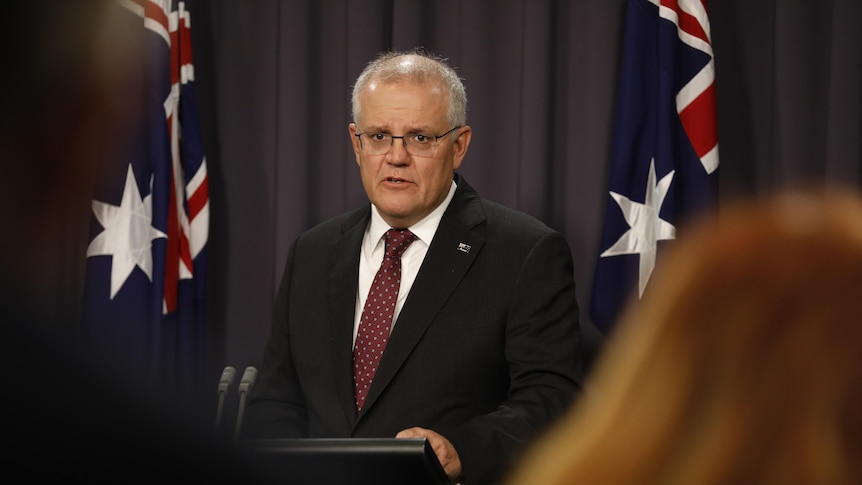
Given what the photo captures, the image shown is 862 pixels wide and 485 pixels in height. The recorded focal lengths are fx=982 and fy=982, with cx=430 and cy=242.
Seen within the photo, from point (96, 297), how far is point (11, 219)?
146 inches

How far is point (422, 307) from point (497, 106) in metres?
1.59

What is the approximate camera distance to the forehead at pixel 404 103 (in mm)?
3166

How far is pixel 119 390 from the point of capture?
24.0 inches

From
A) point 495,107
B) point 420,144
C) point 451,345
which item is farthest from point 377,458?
point 495,107

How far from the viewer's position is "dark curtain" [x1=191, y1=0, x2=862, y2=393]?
14.0ft

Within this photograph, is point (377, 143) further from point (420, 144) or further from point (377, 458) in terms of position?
point (377, 458)

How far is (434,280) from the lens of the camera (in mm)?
3061

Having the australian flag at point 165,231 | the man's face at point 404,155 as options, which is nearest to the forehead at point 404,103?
the man's face at point 404,155

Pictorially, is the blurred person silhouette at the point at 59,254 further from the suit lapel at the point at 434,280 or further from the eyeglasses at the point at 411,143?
the eyeglasses at the point at 411,143

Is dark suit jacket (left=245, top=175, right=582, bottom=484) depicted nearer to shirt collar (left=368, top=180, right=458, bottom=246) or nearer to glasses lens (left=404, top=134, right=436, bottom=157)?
shirt collar (left=368, top=180, right=458, bottom=246)

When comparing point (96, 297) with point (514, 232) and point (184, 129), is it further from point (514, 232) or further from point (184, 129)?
point (514, 232)

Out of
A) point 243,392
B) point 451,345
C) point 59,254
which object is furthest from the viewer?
point 451,345

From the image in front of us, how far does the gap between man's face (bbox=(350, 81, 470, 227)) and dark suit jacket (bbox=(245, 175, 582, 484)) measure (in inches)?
4.7

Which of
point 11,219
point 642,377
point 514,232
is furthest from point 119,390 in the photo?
point 514,232
